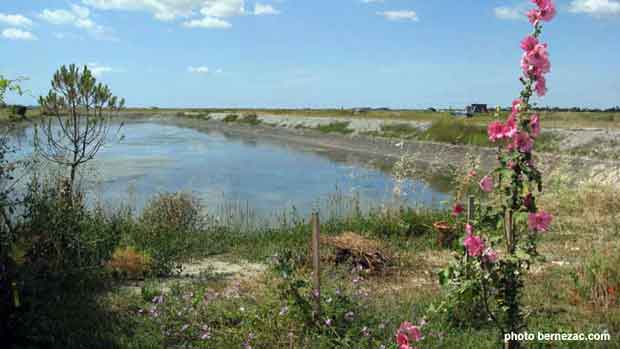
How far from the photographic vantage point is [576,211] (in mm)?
11219

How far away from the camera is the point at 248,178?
21.2 metres

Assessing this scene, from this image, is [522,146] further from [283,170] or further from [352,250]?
[283,170]

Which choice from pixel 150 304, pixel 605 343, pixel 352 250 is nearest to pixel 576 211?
pixel 352 250

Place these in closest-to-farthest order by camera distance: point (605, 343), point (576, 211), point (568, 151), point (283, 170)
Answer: point (605, 343), point (576, 211), point (568, 151), point (283, 170)

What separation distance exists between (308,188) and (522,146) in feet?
50.4

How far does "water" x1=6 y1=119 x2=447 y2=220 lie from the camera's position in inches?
583

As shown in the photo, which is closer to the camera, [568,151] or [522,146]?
[522,146]

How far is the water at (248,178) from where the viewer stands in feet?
48.6

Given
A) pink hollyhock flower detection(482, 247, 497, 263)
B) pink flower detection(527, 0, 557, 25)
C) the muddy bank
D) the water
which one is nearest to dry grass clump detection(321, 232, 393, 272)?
the muddy bank

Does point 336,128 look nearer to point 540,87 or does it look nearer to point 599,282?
point 599,282

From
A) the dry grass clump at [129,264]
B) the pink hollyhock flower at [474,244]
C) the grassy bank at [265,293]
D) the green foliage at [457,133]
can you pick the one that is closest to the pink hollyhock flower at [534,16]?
the pink hollyhock flower at [474,244]

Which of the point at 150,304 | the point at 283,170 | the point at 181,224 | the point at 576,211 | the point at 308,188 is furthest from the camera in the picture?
the point at 283,170

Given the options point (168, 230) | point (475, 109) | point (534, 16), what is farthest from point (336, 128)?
point (534, 16)

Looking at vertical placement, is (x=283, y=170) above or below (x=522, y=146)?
below
